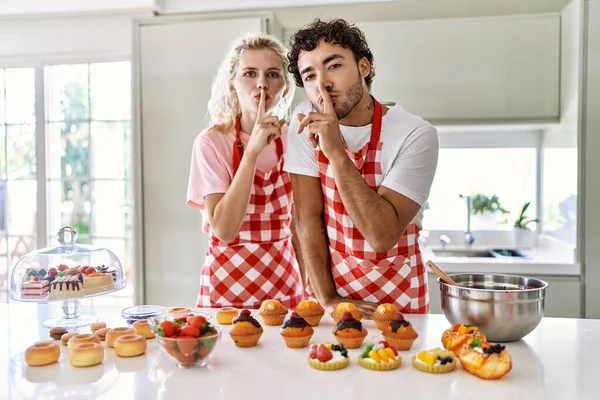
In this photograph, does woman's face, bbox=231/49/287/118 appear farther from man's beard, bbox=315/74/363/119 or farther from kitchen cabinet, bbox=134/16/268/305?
kitchen cabinet, bbox=134/16/268/305

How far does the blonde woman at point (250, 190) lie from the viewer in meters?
1.76

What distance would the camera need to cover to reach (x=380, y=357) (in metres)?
1.05

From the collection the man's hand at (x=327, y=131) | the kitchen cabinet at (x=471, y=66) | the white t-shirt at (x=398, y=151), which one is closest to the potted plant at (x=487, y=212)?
the kitchen cabinet at (x=471, y=66)

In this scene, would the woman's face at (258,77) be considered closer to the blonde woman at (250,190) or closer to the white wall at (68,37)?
the blonde woman at (250,190)

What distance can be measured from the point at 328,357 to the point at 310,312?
27 cm

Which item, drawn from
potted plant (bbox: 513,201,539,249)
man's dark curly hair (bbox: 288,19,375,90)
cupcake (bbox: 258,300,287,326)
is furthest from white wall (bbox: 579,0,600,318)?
cupcake (bbox: 258,300,287,326)

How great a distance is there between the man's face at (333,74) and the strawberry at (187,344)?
0.79 metres

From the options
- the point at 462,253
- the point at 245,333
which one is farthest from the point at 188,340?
the point at 462,253

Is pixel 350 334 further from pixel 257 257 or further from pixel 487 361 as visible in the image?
pixel 257 257

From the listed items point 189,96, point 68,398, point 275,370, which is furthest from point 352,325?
point 189,96

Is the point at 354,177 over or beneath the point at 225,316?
over

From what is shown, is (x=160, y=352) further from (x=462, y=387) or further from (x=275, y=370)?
(x=462, y=387)

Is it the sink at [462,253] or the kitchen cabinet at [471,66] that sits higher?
the kitchen cabinet at [471,66]

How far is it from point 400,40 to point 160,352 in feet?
7.09
